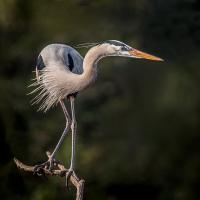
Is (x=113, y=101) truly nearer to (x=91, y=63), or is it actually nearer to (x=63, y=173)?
(x=63, y=173)

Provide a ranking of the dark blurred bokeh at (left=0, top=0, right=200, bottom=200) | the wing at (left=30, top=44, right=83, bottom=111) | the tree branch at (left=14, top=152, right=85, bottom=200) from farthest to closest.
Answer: the dark blurred bokeh at (left=0, top=0, right=200, bottom=200) < the wing at (left=30, top=44, right=83, bottom=111) < the tree branch at (left=14, top=152, right=85, bottom=200)

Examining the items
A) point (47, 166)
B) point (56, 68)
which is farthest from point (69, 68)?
point (47, 166)

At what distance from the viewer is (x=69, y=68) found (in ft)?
9.06

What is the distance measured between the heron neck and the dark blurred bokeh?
231cm

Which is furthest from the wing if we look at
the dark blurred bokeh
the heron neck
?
the dark blurred bokeh

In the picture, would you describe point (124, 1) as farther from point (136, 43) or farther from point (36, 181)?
point (36, 181)

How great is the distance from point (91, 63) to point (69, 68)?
0.17 metres

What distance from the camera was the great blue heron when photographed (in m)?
2.60

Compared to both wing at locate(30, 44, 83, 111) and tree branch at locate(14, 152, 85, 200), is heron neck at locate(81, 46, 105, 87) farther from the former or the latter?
tree branch at locate(14, 152, 85, 200)

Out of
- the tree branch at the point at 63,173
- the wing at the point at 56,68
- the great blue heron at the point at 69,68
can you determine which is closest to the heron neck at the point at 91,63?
the great blue heron at the point at 69,68

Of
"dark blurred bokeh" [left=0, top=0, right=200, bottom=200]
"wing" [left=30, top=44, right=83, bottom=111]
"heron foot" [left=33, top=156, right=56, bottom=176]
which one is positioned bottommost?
"dark blurred bokeh" [left=0, top=0, right=200, bottom=200]

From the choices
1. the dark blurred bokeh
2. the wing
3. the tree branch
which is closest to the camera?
the tree branch

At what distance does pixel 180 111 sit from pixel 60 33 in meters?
0.88

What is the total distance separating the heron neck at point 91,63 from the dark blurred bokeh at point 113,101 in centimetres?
231
